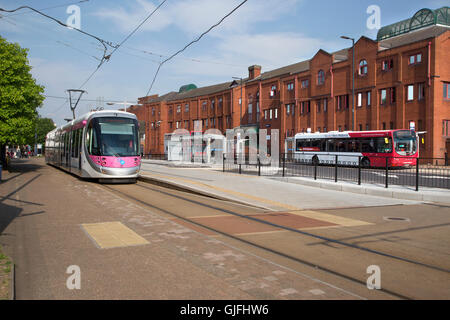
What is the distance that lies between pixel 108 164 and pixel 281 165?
9.49m

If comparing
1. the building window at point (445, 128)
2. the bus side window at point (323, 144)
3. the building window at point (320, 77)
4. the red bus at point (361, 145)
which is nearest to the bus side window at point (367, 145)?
the red bus at point (361, 145)

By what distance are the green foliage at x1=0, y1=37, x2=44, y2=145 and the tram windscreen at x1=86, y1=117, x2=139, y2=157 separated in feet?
28.9

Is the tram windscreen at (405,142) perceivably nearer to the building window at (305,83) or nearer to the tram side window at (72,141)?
the building window at (305,83)

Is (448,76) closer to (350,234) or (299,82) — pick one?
(299,82)

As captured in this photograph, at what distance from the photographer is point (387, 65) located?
37.6 meters

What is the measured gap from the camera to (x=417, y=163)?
14031 mm

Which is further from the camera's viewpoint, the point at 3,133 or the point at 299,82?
the point at 299,82

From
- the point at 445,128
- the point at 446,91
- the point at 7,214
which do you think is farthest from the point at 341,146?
the point at 7,214

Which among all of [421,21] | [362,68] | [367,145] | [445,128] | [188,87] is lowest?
[367,145]

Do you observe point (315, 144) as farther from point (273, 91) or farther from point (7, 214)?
point (7, 214)

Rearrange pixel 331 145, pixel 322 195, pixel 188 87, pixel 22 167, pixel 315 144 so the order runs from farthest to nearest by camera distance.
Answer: pixel 188 87, pixel 315 144, pixel 331 145, pixel 22 167, pixel 322 195

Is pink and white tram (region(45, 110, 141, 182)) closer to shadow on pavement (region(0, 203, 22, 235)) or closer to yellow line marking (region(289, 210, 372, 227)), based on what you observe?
shadow on pavement (region(0, 203, 22, 235))
